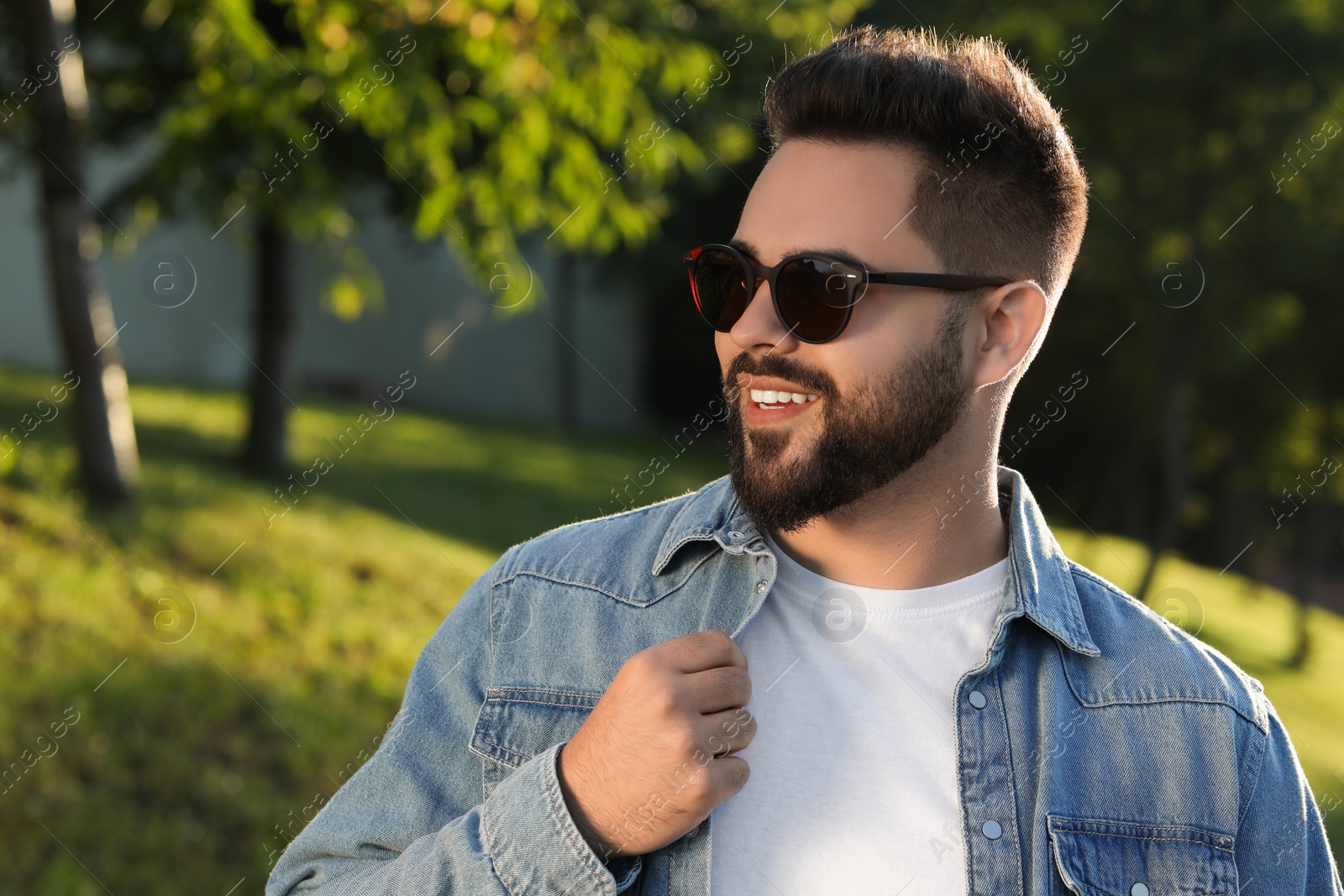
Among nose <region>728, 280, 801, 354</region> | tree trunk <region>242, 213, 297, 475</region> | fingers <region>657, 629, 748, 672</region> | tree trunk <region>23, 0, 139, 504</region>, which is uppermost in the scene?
nose <region>728, 280, 801, 354</region>

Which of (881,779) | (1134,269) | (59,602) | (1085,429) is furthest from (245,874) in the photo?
(1085,429)

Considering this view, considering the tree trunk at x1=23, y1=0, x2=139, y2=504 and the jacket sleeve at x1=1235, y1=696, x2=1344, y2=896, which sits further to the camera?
the tree trunk at x1=23, y1=0, x2=139, y2=504

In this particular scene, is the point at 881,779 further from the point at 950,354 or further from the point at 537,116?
the point at 537,116

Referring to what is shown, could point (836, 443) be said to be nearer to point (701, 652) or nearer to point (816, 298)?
point (816, 298)

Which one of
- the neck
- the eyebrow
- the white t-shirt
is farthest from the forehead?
the white t-shirt

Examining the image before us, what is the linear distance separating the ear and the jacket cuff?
99cm

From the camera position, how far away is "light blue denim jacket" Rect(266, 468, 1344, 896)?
5.38 feet

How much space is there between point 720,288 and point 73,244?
505cm

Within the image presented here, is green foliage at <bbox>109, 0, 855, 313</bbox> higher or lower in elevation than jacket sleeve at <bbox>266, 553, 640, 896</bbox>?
lower

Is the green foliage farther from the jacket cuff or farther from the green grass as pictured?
the jacket cuff

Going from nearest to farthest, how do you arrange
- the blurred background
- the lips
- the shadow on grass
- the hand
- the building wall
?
the hand → the lips → the shadow on grass → the blurred background → the building wall

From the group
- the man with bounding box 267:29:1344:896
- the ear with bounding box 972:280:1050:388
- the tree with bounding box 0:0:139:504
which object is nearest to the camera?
the man with bounding box 267:29:1344:896

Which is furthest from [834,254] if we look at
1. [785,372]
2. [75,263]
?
[75,263]

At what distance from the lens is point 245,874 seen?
4227mm
